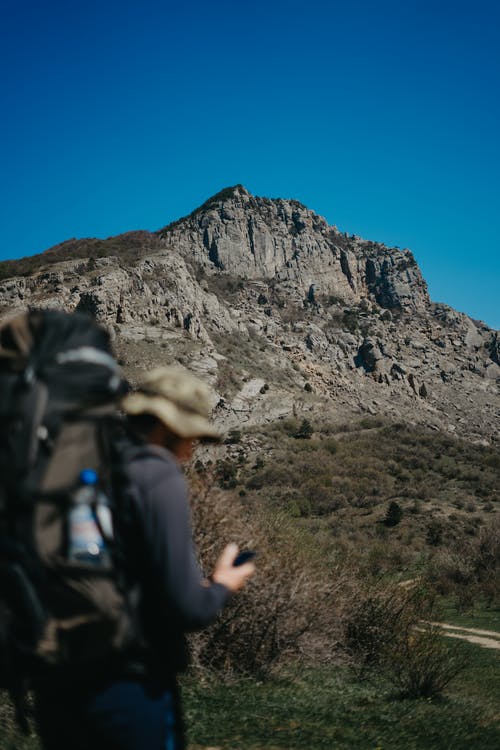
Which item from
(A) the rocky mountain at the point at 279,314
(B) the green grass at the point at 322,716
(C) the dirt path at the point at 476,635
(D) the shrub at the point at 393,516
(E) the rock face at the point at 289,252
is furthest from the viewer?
(E) the rock face at the point at 289,252

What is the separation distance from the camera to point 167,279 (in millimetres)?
64625

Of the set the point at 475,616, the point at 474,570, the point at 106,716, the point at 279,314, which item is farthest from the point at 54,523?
the point at 279,314

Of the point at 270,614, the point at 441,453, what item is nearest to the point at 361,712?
the point at 270,614

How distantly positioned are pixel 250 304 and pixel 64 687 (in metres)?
85.9

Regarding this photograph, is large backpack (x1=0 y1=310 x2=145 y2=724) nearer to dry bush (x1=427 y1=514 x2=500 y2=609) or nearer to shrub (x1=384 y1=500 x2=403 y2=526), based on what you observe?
dry bush (x1=427 y1=514 x2=500 y2=609)

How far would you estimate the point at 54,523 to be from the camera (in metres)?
1.43

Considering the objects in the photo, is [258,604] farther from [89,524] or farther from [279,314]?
[279,314]

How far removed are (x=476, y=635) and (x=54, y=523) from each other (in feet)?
52.2

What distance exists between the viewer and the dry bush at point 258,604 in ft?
25.7

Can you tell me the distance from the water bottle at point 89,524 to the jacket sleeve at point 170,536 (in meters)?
0.10

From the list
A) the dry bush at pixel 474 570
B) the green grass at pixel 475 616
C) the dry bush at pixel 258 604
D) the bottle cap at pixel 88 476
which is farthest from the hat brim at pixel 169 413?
the dry bush at pixel 474 570

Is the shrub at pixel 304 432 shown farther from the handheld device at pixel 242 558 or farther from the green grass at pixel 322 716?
the handheld device at pixel 242 558

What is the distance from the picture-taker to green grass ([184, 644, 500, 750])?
5.66 meters

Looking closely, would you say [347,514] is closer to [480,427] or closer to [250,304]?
[480,427]
